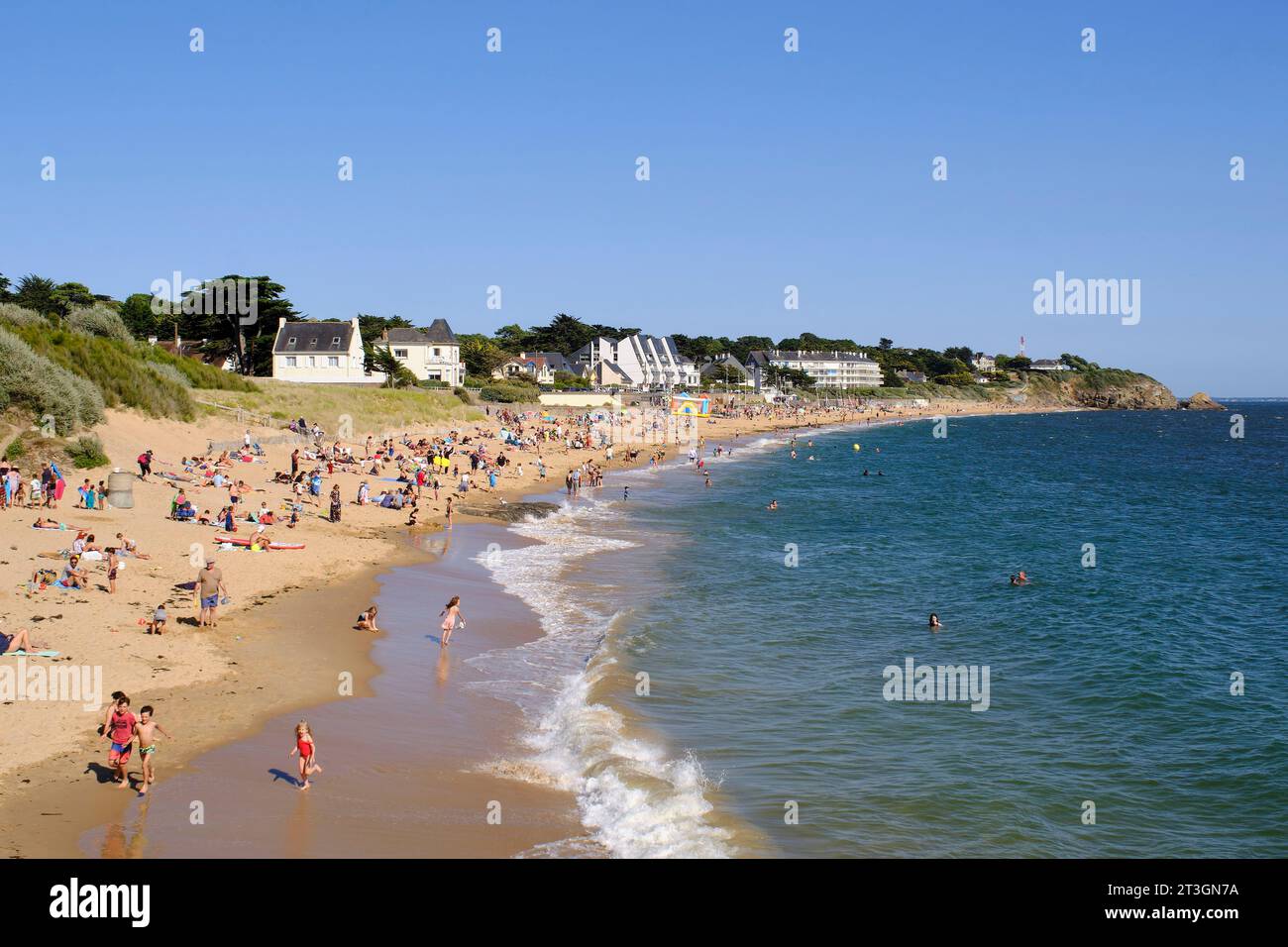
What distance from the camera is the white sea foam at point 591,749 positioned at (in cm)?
1261

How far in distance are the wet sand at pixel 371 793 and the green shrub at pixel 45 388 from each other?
2133 cm

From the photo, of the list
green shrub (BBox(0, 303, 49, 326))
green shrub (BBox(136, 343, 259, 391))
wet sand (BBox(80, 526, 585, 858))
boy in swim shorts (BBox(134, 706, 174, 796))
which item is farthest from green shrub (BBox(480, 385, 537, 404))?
boy in swim shorts (BBox(134, 706, 174, 796))

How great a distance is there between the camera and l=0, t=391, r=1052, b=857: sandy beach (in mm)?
12117

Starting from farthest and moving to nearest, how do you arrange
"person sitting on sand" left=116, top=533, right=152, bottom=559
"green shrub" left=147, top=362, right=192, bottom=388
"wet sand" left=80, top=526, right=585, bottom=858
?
"green shrub" left=147, top=362, right=192, bottom=388
"person sitting on sand" left=116, top=533, right=152, bottom=559
"wet sand" left=80, top=526, right=585, bottom=858

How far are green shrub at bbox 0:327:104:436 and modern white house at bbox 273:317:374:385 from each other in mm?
32624

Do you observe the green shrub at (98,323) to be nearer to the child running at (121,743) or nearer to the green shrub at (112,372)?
the green shrub at (112,372)

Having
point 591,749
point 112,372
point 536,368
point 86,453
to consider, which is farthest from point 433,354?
point 591,749

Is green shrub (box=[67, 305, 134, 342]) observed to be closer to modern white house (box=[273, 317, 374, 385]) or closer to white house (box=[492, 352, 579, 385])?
modern white house (box=[273, 317, 374, 385])

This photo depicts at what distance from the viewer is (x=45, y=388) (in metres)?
33.3

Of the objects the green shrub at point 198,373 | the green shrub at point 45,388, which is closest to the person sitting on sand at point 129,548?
the green shrub at point 45,388

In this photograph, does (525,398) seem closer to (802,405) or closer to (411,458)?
(411,458)

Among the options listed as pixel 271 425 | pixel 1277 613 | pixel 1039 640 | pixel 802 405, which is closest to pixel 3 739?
pixel 1039 640

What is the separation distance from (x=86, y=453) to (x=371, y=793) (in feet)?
80.4
